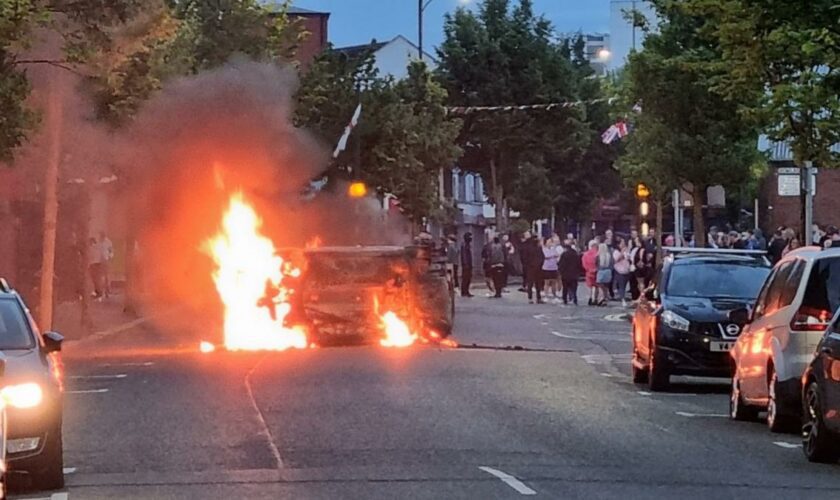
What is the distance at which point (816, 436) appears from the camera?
1280 cm

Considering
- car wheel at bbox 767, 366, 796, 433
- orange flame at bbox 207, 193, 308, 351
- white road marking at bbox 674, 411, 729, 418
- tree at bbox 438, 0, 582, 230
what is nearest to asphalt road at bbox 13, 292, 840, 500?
white road marking at bbox 674, 411, 729, 418

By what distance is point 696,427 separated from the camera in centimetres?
1553

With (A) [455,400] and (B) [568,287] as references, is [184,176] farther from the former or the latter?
(A) [455,400]

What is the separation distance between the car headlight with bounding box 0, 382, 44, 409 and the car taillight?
20.9 ft

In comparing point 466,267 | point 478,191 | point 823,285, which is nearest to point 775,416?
point 823,285

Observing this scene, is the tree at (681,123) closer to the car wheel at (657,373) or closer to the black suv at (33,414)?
the car wheel at (657,373)

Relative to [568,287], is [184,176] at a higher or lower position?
higher

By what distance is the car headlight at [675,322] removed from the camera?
61.5ft

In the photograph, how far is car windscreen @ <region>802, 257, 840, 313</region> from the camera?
14.3 m

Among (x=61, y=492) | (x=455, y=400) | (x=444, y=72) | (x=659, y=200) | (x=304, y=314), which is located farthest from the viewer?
(x=444, y=72)

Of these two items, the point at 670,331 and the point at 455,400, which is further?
the point at 670,331

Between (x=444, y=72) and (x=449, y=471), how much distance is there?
5605cm

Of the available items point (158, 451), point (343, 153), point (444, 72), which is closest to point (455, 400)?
point (158, 451)

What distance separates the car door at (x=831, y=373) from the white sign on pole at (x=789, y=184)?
17233 mm
